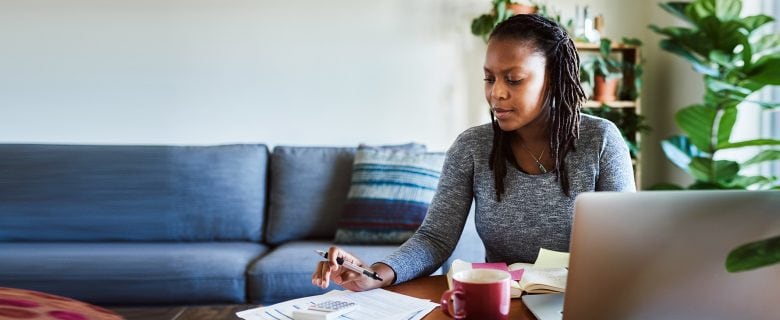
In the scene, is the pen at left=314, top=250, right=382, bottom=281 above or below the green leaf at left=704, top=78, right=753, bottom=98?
below

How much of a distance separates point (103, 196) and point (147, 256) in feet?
1.79

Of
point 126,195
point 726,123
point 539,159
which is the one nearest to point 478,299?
point 539,159

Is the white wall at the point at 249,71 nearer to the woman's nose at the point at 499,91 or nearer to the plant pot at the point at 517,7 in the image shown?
the plant pot at the point at 517,7

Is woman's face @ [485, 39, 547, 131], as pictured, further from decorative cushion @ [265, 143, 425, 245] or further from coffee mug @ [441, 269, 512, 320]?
decorative cushion @ [265, 143, 425, 245]

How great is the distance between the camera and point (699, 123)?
7.77 feet

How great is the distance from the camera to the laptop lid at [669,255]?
0.74m

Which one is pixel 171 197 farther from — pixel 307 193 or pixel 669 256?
pixel 669 256

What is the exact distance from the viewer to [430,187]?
2.51 meters

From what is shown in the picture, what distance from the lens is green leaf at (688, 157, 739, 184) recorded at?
2361 mm

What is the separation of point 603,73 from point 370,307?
2194 millimetres

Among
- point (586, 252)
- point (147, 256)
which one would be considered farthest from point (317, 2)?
point (586, 252)

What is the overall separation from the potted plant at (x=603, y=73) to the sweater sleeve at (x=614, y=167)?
5.36ft

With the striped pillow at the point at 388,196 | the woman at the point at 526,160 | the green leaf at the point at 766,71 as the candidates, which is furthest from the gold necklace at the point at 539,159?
the green leaf at the point at 766,71

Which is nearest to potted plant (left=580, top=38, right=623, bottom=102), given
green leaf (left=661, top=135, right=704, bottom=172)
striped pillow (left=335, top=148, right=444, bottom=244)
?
green leaf (left=661, top=135, right=704, bottom=172)
